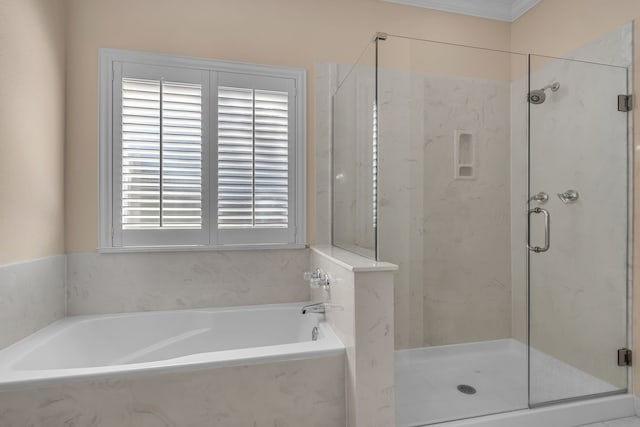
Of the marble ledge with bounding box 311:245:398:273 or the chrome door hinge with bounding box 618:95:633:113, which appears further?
the chrome door hinge with bounding box 618:95:633:113

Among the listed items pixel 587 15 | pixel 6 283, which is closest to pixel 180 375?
pixel 6 283

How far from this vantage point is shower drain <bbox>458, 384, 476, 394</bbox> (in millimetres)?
1878

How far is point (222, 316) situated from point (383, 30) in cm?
230

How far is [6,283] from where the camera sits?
4.91 feet

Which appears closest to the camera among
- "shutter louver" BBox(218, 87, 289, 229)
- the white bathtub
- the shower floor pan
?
the white bathtub

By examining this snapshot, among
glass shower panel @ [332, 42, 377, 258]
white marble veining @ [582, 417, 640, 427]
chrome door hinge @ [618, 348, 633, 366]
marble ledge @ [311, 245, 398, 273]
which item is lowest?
white marble veining @ [582, 417, 640, 427]

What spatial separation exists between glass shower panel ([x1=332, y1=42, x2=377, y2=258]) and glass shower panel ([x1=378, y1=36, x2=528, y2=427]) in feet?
0.35

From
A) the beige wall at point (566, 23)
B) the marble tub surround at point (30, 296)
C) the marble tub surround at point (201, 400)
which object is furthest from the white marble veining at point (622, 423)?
the marble tub surround at point (30, 296)

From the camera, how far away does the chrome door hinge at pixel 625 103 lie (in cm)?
189

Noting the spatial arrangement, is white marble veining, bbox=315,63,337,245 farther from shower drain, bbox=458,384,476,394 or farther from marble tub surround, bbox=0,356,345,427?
shower drain, bbox=458,384,476,394

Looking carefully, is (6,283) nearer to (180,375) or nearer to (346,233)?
(180,375)

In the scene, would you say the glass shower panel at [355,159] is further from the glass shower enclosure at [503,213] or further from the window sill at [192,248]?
the window sill at [192,248]

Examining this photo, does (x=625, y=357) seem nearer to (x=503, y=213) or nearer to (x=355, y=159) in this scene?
(x=503, y=213)

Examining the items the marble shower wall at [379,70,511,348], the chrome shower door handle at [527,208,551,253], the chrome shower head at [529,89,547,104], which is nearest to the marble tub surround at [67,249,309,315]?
the marble shower wall at [379,70,511,348]
